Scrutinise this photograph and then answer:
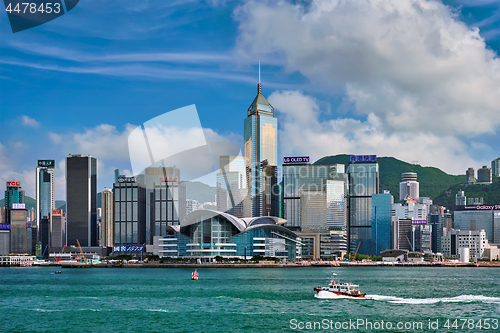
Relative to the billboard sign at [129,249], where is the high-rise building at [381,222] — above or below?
above

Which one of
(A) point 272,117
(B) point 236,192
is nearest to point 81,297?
(B) point 236,192

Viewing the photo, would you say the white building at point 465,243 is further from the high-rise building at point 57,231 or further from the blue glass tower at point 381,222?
the high-rise building at point 57,231

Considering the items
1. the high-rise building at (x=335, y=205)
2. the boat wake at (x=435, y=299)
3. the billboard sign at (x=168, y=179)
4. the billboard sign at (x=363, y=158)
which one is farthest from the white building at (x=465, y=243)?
the boat wake at (x=435, y=299)

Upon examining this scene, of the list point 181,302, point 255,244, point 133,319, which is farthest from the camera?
point 255,244

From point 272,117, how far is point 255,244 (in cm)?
8769

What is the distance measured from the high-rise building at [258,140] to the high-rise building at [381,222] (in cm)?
3955

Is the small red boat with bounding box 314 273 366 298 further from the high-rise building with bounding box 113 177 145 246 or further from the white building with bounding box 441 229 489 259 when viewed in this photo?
the high-rise building with bounding box 113 177 145 246

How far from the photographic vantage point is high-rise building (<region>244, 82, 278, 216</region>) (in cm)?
18675

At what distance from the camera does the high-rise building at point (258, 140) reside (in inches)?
7352

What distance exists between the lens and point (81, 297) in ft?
144

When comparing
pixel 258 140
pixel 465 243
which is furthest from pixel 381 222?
pixel 258 140

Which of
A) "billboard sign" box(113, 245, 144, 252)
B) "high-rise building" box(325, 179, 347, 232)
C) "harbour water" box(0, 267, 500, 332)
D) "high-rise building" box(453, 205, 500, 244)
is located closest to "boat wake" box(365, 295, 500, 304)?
"harbour water" box(0, 267, 500, 332)

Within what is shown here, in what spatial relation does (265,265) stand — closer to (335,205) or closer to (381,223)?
(335,205)

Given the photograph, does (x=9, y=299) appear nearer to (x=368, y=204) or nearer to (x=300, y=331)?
(x=300, y=331)
